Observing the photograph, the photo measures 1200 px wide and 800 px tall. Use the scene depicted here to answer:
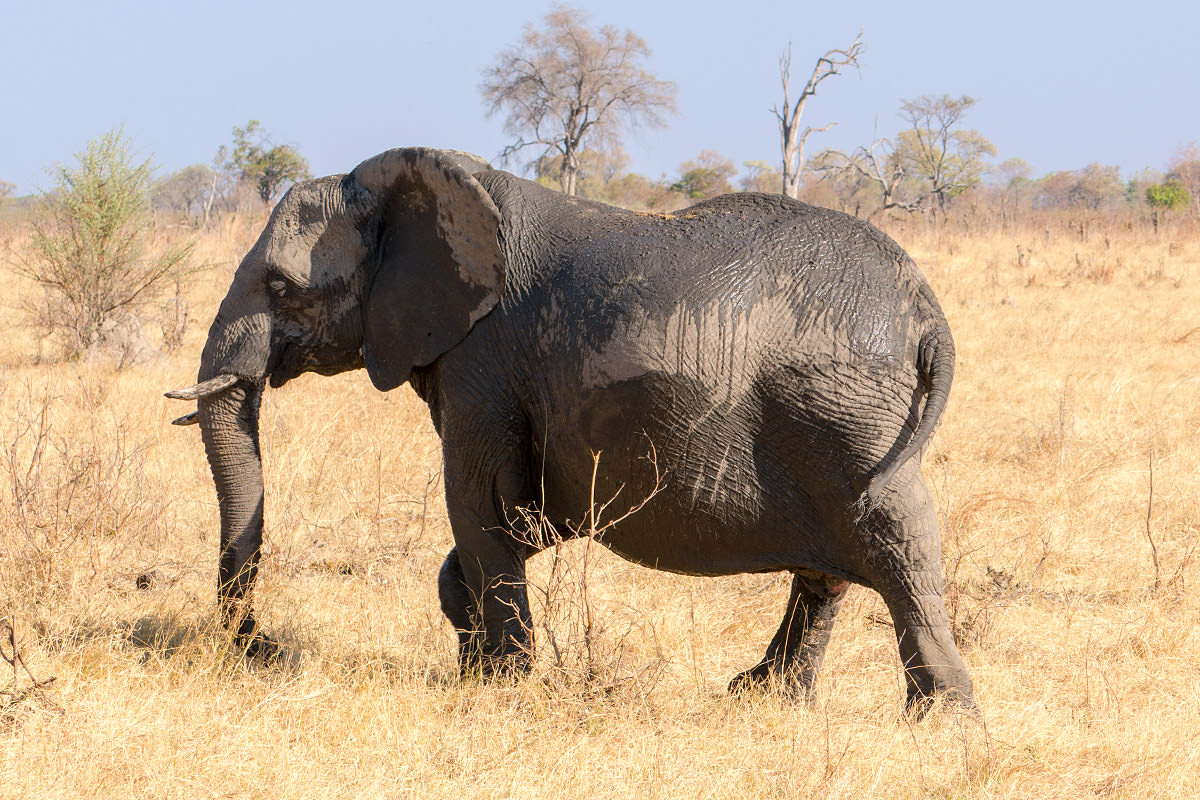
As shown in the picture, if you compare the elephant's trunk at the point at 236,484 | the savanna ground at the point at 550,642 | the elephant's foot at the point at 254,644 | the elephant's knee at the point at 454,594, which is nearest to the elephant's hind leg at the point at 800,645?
the savanna ground at the point at 550,642

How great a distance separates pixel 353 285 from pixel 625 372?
1184 mm

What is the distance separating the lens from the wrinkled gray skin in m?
3.26

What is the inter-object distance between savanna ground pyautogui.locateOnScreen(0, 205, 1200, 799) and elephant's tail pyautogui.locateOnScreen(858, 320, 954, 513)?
75cm

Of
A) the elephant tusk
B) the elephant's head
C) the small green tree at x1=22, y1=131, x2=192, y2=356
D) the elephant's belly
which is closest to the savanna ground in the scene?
the elephant's belly

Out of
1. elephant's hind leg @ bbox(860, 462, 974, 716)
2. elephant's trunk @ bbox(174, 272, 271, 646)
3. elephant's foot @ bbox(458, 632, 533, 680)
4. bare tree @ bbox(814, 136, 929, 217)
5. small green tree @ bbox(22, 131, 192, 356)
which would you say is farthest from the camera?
bare tree @ bbox(814, 136, 929, 217)

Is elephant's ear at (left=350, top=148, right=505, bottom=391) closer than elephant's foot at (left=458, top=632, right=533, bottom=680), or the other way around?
elephant's ear at (left=350, top=148, right=505, bottom=391)

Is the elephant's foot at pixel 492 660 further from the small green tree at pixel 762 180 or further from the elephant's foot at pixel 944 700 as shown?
the small green tree at pixel 762 180

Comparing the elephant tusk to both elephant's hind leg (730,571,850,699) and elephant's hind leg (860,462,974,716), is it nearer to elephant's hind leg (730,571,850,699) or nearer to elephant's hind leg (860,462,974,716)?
elephant's hind leg (730,571,850,699)

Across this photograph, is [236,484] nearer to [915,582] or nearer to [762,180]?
[915,582]

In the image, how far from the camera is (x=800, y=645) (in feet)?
13.2

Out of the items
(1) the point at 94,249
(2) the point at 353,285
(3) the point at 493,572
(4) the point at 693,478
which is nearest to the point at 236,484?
(2) the point at 353,285

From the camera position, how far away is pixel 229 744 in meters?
3.33

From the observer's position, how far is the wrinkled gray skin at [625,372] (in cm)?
326

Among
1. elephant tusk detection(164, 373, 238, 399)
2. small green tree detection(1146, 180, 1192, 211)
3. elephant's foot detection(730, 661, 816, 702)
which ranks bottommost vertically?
elephant's foot detection(730, 661, 816, 702)
